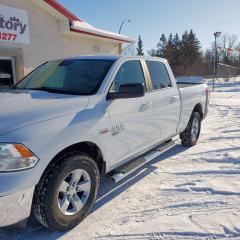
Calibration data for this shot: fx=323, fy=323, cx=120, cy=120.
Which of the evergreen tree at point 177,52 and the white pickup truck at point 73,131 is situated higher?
the evergreen tree at point 177,52

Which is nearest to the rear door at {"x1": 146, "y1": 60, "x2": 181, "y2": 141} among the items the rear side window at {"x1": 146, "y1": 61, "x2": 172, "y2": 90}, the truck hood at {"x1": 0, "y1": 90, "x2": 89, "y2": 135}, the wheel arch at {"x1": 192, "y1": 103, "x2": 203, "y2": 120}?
the rear side window at {"x1": 146, "y1": 61, "x2": 172, "y2": 90}

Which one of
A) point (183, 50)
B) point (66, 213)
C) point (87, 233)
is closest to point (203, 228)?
point (87, 233)

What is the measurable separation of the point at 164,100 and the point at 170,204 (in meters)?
1.78

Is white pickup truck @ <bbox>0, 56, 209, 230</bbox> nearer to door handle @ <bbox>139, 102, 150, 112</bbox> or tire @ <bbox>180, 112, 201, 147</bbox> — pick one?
door handle @ <bbox>139, 102, 150, 112</bbox>

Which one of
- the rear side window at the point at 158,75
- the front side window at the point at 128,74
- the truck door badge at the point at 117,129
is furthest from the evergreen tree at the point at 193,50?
the truck door badge at the point at 117,129

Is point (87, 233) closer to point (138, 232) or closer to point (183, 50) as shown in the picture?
point (138, 232)

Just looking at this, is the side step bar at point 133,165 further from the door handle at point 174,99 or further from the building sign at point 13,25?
the building sign at point 13,25

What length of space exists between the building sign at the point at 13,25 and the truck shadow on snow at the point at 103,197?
18.1 feet

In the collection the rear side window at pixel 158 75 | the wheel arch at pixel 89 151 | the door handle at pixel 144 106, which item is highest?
the rear side window at pixel 158 75

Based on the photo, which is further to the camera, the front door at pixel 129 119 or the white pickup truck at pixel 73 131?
the front door at pixel 129 119

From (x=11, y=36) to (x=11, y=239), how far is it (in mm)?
6924

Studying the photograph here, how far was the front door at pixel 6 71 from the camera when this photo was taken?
9000mm

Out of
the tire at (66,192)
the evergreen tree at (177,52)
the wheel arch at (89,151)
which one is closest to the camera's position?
the tire at (66,192)

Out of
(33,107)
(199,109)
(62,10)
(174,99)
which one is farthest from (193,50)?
(33,107)
